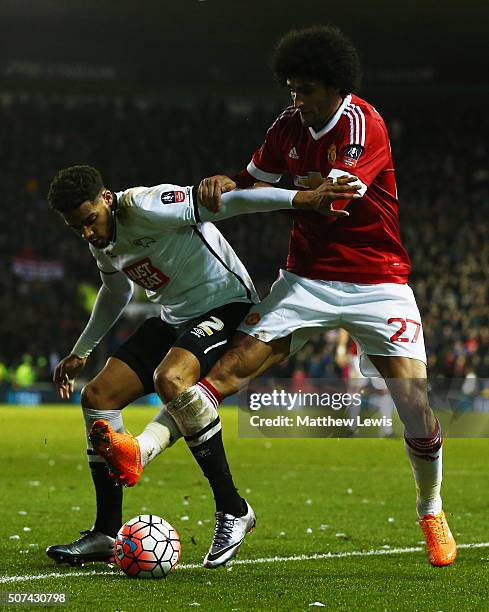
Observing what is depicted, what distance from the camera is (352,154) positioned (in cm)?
519

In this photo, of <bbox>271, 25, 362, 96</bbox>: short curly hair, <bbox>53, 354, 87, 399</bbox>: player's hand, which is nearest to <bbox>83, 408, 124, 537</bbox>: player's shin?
<bbox>53, 354, 87, 399</bbox>: player's hand

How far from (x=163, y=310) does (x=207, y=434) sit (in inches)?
34.2

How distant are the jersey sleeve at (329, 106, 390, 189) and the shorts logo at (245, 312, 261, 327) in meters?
0.84

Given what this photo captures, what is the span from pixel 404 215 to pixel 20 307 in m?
10.3

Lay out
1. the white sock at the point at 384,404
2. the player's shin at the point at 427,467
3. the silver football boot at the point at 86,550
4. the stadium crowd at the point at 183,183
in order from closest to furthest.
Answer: the silver football boot at the point at 86,550 → the player's shin at the point at 427,467 → the white sock at the point at 384,404 → the stadium crowd at the point at 183,183

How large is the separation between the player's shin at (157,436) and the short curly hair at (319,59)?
1811mm

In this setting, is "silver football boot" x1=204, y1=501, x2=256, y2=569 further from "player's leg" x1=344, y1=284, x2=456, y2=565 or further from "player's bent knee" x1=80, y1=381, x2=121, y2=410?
"player's leg" x1=344, y1=284, x2=456, y2=565

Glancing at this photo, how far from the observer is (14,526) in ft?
23.3

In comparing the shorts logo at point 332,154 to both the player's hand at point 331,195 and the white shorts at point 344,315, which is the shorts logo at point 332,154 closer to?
the player's hand at point 331,195

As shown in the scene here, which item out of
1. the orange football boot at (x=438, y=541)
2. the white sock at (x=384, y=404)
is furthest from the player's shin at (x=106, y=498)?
the white sock at (x=384, y=404)

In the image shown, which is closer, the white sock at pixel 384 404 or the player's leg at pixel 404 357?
the player's leg at pixel 404 357

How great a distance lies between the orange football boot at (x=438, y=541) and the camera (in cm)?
545

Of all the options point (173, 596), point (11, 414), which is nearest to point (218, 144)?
point (11, 414)

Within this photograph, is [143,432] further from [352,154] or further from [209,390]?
[352,154]
